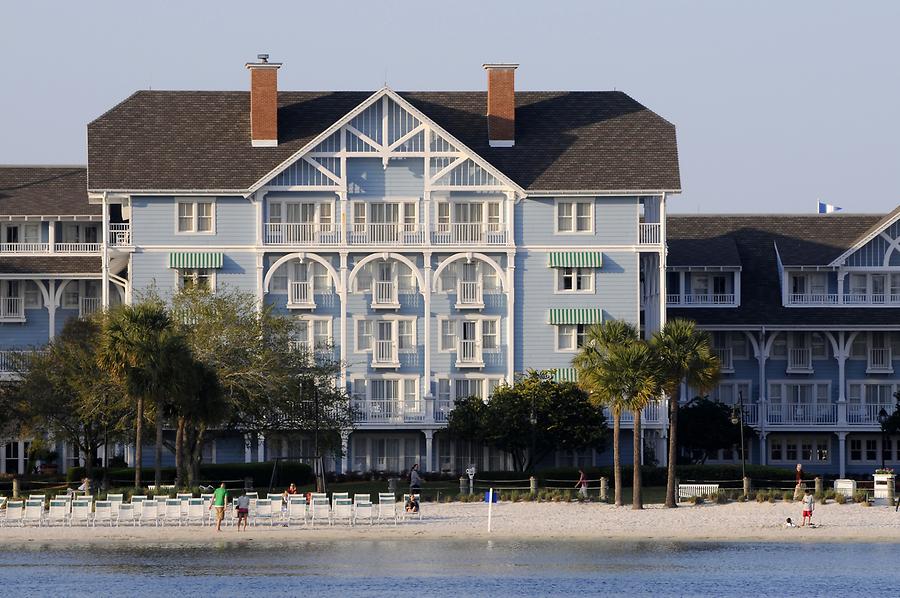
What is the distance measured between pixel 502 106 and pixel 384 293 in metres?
10.2

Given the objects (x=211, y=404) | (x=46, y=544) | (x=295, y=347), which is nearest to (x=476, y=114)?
(x=295, y=347)

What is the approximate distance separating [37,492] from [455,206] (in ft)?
76.1

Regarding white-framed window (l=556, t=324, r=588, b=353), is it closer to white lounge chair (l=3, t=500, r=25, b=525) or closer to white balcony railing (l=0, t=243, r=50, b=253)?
white balcony railing (l=0, t=243, r=50, b=253)

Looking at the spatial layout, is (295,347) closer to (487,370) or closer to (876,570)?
(487,370)

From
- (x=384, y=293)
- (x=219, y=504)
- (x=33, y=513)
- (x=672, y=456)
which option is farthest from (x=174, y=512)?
(x=384, y=293)

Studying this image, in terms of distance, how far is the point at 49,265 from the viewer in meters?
105

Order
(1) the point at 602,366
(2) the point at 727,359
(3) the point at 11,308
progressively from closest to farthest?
(1) the point at 602,366
(3) the point at 11,308
(2) the point at 727,359

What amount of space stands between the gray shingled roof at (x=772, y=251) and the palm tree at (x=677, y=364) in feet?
71.3

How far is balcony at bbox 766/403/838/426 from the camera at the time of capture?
107062mm

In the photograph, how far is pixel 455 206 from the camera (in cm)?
10112

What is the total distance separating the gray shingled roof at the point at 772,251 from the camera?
107 metres

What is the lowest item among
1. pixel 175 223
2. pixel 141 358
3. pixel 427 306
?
pixel 141 358

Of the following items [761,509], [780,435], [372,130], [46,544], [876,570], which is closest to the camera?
[876,570]

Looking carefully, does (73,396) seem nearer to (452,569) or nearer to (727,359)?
(452,569)
